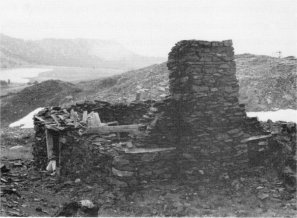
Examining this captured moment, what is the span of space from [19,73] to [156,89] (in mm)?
46034

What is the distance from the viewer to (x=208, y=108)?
9891mm

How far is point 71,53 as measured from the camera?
10162cm

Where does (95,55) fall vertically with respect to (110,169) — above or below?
above

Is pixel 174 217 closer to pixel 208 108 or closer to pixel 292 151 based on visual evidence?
pixel 208 108

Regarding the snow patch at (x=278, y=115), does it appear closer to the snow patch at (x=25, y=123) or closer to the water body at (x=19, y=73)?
the snow patch at (x=25, y=123)

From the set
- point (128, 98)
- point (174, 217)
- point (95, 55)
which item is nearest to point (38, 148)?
point (174, 217)

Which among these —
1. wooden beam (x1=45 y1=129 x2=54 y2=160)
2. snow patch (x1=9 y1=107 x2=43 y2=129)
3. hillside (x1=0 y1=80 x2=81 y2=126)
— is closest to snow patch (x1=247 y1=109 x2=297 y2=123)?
wooden beam (x1=45 y1=129 x2=54 y2=160)

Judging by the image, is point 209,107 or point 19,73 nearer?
point 209,107

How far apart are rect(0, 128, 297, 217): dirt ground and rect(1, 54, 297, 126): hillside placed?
34.4ft

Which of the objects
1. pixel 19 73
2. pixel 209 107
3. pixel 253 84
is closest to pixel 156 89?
pixel 253 84

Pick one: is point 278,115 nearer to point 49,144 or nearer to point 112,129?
point 112,129

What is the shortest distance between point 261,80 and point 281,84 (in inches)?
49.8

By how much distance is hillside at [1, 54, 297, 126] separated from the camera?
71.6 feet

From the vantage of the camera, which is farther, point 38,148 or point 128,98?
point 128,98
